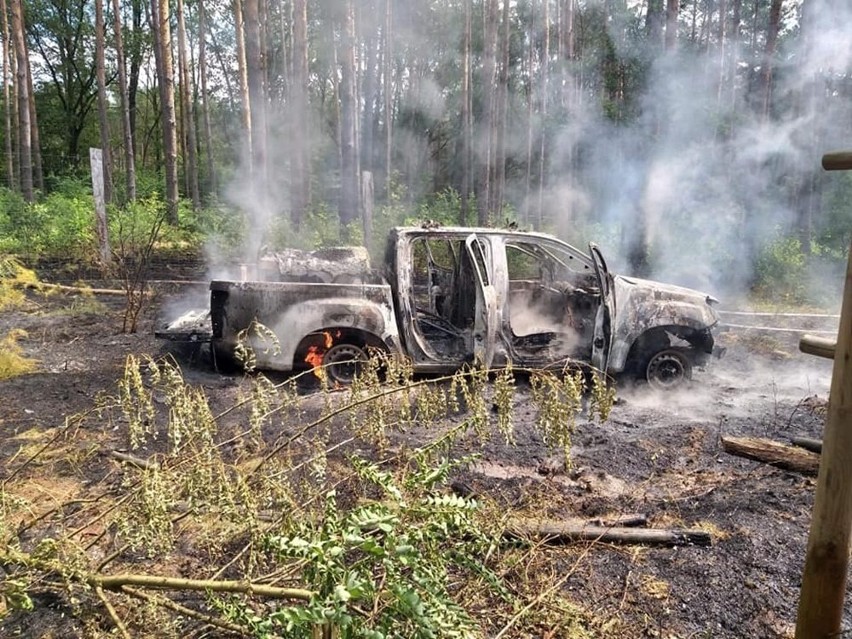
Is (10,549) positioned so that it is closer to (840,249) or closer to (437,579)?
(437,579)

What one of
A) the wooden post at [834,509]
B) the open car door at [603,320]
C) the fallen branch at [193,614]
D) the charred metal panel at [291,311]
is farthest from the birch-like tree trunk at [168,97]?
the wooden post at [834,509]

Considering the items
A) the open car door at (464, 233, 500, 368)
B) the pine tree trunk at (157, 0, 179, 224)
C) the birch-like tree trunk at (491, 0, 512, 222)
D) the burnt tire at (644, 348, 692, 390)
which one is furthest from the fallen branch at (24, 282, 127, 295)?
the birch-like tree trunk at (491, 0, 512, 222)

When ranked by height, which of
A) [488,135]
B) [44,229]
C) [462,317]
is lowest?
[462,317]

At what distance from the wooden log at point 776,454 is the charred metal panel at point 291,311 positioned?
304 cm

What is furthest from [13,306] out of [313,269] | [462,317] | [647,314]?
[647,314]

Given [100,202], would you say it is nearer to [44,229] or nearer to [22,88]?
[44,229]

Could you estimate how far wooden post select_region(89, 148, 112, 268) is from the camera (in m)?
10.2

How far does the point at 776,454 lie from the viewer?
402 cm

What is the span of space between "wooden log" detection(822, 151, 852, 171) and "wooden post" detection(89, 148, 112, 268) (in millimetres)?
10573

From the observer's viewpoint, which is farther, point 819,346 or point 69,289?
point 69,289

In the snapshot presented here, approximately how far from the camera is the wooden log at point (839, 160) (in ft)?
6.75

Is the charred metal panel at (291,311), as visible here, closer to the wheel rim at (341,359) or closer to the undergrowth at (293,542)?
the wheel rim at (341,359)

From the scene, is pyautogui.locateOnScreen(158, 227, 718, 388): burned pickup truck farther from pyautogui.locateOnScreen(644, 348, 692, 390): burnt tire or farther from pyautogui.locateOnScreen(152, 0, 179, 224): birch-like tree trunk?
pyautogui.locateOnScreen(152, 0, 179, 224): birch-like tree trunk

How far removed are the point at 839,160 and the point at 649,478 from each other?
2627 millimetres
